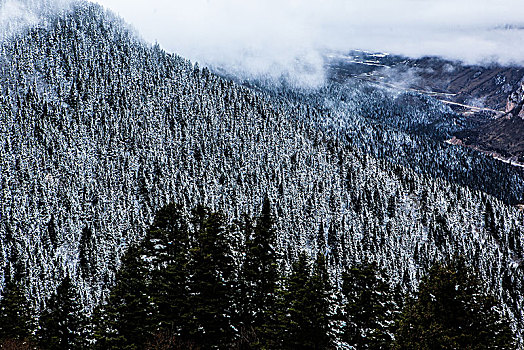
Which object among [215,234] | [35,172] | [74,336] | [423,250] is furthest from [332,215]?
[215,234]

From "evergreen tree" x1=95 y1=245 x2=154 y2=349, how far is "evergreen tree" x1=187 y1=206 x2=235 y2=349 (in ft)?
8.93

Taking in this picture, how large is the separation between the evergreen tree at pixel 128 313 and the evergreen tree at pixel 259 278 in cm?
639


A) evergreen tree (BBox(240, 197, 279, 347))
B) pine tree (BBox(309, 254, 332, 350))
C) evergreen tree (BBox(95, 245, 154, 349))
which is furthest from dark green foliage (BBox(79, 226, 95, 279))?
pine tree (BBox(309, 254, 332, 350))

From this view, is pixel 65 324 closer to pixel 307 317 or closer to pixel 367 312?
pixel 367 312

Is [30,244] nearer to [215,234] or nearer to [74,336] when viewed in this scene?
[74,336]

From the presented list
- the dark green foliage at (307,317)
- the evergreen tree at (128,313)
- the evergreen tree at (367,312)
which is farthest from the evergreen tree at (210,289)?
the evergreen tree at (367,312)

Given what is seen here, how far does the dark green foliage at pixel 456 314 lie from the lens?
66.7 feet

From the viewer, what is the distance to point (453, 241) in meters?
171

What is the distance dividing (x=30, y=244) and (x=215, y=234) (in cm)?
14879

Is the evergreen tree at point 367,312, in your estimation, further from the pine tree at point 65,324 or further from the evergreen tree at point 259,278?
the pine tree at point 65,324

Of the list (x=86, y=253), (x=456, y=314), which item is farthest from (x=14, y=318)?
(x=86, y=253)


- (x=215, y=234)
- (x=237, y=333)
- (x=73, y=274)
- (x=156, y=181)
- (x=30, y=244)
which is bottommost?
(x=237, y=333)

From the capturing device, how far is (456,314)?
21406mm

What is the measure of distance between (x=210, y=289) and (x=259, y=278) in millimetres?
6016
